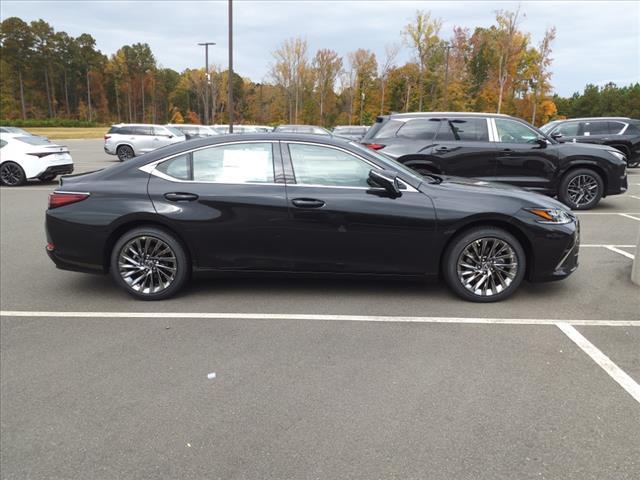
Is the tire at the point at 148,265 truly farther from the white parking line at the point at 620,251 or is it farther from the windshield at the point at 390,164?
the white parking line at the point at 620,251

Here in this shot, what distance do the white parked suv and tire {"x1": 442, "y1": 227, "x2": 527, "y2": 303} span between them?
21.3 metres

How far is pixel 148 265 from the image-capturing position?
16.0 feet

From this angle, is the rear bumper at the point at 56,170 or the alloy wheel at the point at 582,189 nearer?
the alloy wheel at the point at 582,189

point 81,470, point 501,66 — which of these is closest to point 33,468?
point 81,470

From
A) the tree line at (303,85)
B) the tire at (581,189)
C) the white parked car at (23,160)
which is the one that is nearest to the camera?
the tire at (581,189)

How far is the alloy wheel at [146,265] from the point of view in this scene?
4.83 meters

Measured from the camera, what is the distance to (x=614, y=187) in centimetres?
996

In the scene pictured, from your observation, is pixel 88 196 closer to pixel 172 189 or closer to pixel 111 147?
pixel 172 189

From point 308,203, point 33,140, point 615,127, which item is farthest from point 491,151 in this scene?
point 33,140

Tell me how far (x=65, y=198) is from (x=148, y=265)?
1.05 metres

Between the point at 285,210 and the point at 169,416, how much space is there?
2265mm

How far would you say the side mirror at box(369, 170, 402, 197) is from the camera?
4.61 m

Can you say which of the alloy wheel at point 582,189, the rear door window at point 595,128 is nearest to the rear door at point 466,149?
the alloy wheel at point 582,189

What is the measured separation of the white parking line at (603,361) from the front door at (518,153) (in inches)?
225
